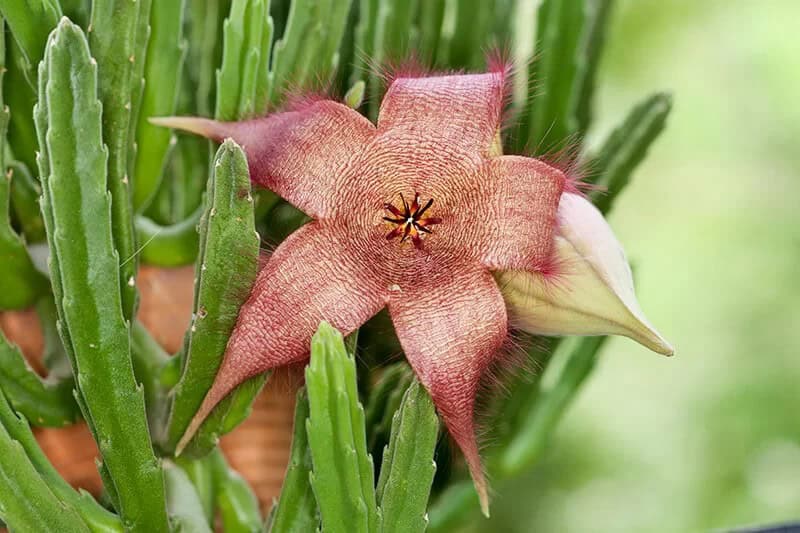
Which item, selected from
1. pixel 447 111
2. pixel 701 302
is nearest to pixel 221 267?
pixel 447 111

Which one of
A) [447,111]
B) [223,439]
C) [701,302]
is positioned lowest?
[701,302]

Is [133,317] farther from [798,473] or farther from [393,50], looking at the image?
[798,473]

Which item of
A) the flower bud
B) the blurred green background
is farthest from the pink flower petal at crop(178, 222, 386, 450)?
the blurred green background

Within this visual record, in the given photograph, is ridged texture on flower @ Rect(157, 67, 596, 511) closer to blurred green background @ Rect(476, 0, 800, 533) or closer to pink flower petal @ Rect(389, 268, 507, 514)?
pink flower petal @ Rect(389, 268, 507, 514)

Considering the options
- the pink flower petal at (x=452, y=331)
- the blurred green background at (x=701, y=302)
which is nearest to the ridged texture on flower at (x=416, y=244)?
the pink flower petal at (x=452, y=331)

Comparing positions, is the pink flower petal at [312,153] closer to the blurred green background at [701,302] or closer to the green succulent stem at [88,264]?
the green succulent stem at [88,264]

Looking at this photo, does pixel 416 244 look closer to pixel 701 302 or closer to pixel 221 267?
pixel 221 267

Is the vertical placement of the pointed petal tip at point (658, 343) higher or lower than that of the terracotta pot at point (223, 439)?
higher
